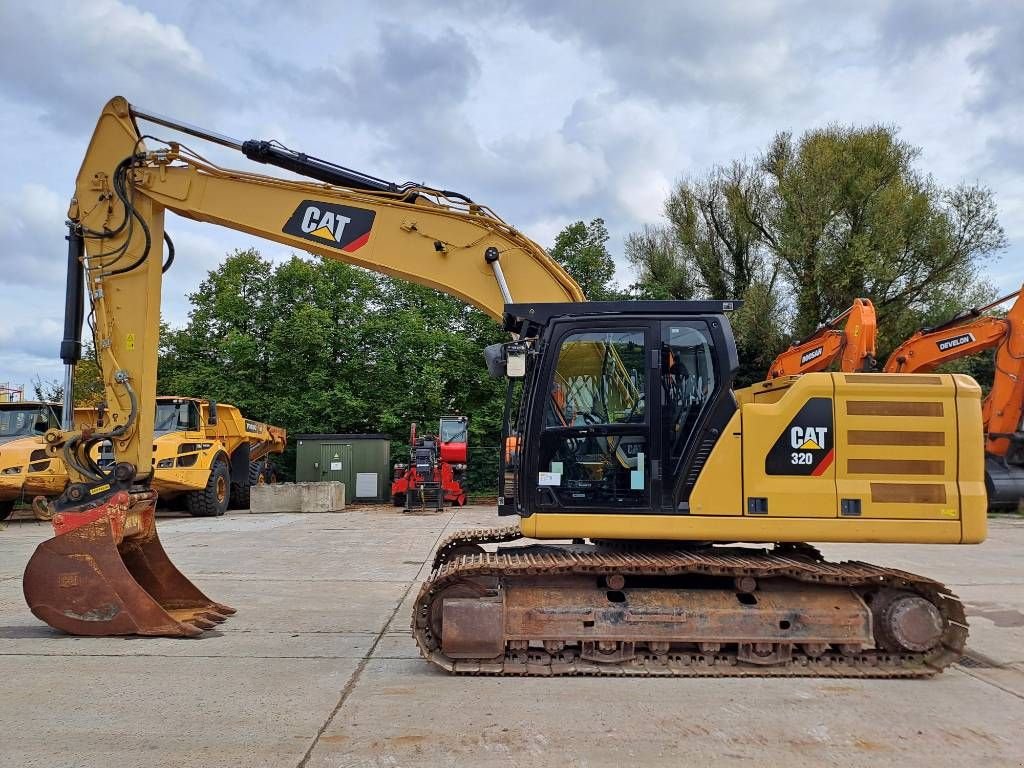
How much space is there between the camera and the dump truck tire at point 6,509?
52.3ft

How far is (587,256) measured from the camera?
25.4 metres

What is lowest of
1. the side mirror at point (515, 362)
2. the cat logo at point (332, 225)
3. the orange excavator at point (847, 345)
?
the side mirror at point (515, 362)

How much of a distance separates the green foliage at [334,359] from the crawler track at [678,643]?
18349 millimetres

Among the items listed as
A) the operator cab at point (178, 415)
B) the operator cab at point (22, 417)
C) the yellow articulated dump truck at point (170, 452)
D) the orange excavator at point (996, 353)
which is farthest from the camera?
the operator cab at point (178, 415)

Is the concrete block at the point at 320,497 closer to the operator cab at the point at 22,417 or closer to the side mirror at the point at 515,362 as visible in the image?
the operator cab at the point at 22,417

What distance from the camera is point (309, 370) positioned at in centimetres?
2417

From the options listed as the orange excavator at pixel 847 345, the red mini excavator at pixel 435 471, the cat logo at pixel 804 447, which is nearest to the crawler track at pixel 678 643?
the cat logo at pixel 804 447

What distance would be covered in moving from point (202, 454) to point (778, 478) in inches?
569

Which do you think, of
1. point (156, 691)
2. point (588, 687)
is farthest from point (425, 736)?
point (156, 691)

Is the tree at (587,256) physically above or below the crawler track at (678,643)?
above

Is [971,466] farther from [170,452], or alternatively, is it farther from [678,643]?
[170,452]

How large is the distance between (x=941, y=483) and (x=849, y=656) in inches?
52.7

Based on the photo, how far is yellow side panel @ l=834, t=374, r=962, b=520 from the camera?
5059 millimetres

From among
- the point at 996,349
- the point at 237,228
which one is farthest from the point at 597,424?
the point at 996,349
